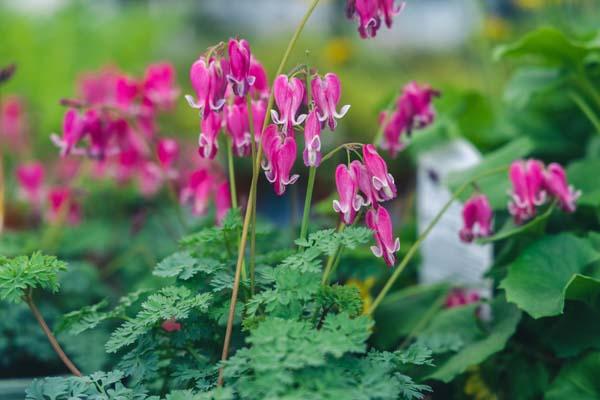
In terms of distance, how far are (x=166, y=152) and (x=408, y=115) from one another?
2.22 ft

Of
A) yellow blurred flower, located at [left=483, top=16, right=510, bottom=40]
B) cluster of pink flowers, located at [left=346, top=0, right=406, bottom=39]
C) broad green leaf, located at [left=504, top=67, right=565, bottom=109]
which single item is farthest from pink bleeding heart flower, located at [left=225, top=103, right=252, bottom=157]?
yellow blurred flower, located at [left=483, top=16, right=510, bottom=40]

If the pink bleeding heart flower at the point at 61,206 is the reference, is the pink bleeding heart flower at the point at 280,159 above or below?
above

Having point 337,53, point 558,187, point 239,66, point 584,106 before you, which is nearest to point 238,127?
point 239,66

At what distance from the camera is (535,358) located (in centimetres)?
200

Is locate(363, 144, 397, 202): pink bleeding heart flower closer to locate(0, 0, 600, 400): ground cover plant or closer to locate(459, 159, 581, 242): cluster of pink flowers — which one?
locate(0, 0, 600, 400): ground cover plant

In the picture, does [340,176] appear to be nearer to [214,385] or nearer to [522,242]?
[214,385]

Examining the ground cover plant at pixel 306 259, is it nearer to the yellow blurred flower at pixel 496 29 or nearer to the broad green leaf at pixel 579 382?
the broad green leaf at pixel 579 382

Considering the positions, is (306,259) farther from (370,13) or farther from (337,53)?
(337,53)

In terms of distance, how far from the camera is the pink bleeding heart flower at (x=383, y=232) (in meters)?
1.42

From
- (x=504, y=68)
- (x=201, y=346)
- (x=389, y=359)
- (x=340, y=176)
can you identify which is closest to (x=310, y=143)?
(x=340, y=176)

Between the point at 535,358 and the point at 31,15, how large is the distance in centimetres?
468

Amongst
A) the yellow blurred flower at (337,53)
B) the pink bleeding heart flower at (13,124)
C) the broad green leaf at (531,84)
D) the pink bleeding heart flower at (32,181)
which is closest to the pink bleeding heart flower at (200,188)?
the pink bleeding heart flower at (32,181)

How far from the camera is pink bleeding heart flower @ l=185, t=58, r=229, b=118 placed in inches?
54.1

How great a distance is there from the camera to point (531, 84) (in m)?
2.37
